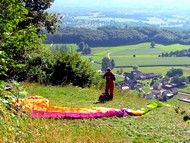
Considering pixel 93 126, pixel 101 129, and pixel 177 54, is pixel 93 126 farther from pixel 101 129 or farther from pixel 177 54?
pixel 177 54

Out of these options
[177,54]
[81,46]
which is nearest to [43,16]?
[81,46]

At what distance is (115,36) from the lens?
10281 cm

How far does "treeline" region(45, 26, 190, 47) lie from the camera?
304 ft

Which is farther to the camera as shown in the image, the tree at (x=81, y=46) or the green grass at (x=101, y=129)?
the tree at (x=81, y=46)

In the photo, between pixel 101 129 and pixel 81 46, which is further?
pixel 81 46

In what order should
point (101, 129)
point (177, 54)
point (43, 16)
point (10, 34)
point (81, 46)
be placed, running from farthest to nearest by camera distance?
point (177, 54)
point (81, 46)
point (43, 16)
point (101, 129)
point (10, 34)

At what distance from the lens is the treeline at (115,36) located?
9269cm

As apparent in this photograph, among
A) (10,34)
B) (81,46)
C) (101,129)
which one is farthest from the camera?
(81,46)

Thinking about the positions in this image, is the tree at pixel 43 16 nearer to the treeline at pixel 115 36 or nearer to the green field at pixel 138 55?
the green field at pixel 138 55

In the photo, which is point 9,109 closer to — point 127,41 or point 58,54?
point 58,54

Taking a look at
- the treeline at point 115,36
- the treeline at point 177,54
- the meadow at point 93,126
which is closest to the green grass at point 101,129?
the meadow at point 93,126

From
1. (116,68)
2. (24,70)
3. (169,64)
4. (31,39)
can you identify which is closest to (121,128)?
(31,39)

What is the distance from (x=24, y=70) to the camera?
71.5ft

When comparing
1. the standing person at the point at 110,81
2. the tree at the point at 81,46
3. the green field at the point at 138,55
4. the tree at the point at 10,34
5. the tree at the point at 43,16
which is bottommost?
the green field at the point at 138,55
